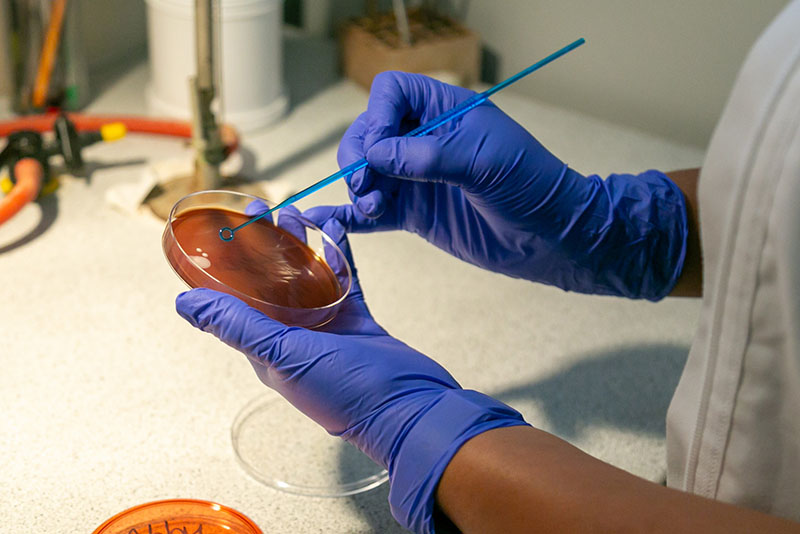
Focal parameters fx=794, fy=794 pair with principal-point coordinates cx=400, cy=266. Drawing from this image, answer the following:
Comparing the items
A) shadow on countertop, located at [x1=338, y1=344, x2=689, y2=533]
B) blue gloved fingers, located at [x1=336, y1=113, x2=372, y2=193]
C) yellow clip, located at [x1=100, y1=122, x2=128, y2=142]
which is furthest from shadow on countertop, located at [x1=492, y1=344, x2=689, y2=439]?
yellow clip, located at [x1=100, y1=122, x2=128, y2=142]

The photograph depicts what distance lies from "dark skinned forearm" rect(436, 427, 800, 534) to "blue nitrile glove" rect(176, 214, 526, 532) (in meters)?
0.02

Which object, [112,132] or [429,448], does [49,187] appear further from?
[429,448]

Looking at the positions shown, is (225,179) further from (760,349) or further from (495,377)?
(760,349)

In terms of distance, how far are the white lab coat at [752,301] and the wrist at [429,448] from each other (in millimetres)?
225

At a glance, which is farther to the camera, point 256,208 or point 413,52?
point 413,52

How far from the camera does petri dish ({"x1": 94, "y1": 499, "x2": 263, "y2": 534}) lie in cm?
93

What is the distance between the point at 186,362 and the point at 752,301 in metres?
0.87

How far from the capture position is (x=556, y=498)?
0.74 meters

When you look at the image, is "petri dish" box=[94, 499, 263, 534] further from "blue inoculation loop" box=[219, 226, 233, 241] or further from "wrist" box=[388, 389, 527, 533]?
"blue inoculation loop" box=[219, 226, 233, 241]

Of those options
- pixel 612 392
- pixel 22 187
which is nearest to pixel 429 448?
pixel 612 392

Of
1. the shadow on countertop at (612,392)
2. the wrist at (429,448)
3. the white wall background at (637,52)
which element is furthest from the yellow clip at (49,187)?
the white wall background at (637,52)

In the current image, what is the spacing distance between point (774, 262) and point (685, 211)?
0.37 m

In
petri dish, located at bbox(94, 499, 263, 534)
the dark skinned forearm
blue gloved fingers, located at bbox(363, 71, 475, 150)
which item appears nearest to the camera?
the dark skinned forearm

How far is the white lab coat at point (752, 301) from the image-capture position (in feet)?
2.44
